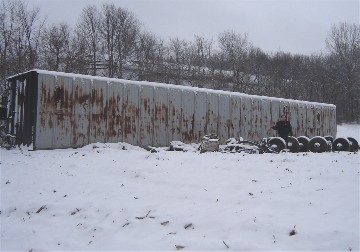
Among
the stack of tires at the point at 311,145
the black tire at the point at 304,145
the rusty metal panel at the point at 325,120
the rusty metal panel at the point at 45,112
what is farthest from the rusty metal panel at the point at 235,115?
the rusty metal panel at the point at 45,112

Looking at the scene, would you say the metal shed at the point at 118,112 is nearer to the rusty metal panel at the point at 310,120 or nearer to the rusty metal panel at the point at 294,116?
the rusty metal panel at the point at 294,116

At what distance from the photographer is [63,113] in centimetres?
1264

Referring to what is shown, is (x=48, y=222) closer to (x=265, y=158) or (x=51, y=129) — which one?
A: (x=265, y=158)

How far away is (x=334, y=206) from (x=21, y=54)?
34748mm

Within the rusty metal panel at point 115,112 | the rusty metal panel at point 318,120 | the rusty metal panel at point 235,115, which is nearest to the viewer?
the rusty metal panel at point 115,112

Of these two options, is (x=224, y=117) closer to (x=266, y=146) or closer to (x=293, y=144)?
(x=293, y=144)

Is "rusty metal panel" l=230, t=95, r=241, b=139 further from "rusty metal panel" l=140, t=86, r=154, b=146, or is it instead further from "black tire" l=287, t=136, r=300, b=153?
"rusty metal panel" l=140, t=86, r=154, b=146

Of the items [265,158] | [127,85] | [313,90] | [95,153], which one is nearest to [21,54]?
[127,85]

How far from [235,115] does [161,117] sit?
4856mm

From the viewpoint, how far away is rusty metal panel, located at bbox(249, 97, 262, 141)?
62.3 ft

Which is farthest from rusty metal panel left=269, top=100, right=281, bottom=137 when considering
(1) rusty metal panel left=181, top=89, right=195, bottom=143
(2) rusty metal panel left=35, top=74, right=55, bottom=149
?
(2) rusty metal panel left=35, top=74, right=55, bottom=149

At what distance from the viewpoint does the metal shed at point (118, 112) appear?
12344 millimetres

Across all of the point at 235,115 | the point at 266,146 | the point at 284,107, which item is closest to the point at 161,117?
the point at 235,115

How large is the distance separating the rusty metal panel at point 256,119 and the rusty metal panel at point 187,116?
4.33 m
